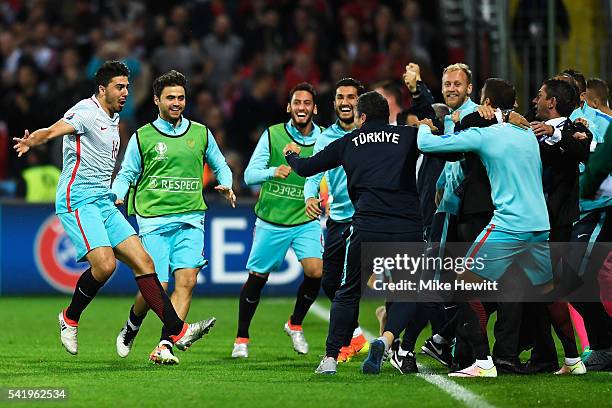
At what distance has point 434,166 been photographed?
10680mm

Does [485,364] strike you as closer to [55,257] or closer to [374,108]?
[374,108]

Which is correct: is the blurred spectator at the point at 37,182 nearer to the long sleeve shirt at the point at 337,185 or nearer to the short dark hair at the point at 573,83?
the long sleeve shirt at the point at 337,185

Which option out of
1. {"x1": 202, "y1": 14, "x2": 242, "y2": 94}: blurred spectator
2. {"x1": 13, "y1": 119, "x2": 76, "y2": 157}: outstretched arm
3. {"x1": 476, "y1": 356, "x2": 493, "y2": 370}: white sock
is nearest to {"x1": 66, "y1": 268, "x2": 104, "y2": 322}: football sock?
{"x1": 13, "y1": 119, "x2": 76, "y2": 157}: outstretched arm

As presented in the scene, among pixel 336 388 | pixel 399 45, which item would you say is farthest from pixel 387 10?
pixel 336 388

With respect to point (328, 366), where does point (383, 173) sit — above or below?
above

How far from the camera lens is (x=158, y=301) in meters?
9.94

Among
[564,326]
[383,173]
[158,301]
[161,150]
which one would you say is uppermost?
[161,150]

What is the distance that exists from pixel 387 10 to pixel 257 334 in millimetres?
8777

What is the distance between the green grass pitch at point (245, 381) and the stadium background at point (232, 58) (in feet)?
13.9

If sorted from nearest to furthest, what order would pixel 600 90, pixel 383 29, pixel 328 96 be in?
pixel 600 90, pixel 328 96, pixel 383 29

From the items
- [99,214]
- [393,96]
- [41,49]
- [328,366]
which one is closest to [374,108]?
[328,366]

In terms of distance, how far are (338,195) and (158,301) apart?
186 centimetres

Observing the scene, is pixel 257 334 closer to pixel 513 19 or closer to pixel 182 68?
pixel 513 19

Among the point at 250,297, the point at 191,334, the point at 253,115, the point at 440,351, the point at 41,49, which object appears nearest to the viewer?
the point at 191,334
